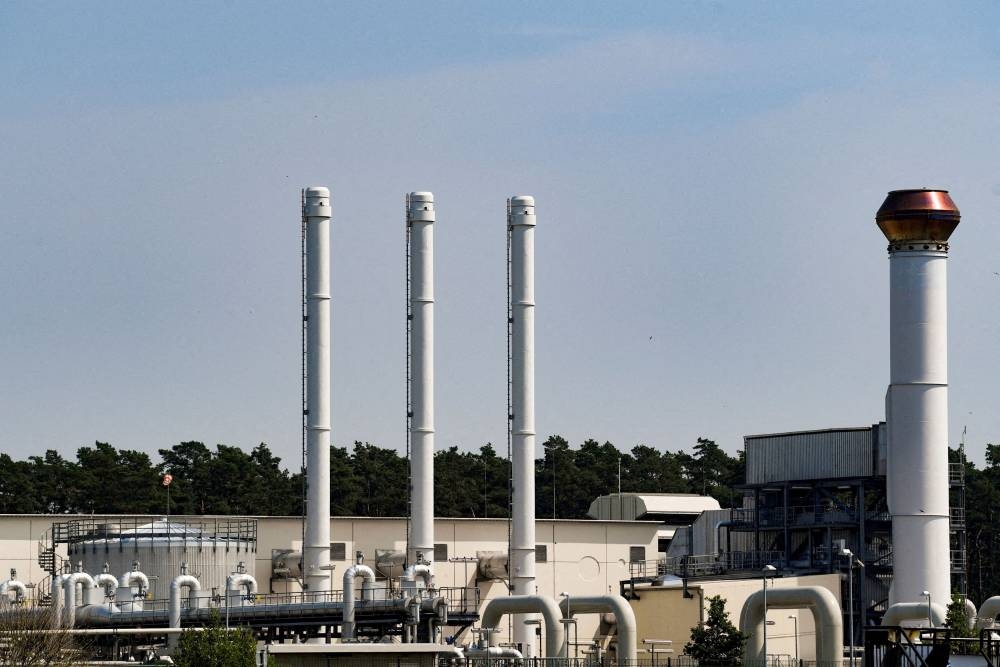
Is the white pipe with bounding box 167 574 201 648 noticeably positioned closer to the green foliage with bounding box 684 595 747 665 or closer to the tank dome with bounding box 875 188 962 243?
the green foliage with bounding box 684 595 747 665

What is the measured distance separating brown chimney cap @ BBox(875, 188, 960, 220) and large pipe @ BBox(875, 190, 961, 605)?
46mm

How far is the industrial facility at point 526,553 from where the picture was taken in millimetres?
83812

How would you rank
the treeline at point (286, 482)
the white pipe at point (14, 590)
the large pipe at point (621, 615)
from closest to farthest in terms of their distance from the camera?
the large pipe at point (621, 615)
the white pipe at point (14, 590)
the treeline at point (286, 482)

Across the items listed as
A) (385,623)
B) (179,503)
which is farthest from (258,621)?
(179,503)

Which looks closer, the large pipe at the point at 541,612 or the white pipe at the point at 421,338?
the large pipe at the point at 541,612

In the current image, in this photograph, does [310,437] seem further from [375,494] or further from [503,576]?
[375,494]

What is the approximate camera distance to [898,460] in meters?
88.6

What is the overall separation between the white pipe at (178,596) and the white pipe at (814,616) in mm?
24350

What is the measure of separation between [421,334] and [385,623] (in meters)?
18.1

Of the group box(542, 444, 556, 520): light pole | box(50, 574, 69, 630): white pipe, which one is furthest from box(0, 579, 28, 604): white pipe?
box(542, 444, 556, 520): light pole

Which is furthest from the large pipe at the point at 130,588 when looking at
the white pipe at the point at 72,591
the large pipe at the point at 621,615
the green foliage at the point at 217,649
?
the large pipe at the point at 621,615

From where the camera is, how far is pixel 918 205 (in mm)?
88438

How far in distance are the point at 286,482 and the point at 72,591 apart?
89.5 metres

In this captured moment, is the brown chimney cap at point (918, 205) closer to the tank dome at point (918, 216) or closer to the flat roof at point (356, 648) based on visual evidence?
the tank dome at point (918, 216)
